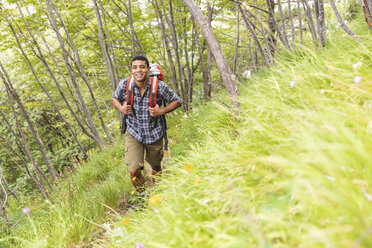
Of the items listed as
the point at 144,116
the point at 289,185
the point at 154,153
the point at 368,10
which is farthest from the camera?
the point at 154,153

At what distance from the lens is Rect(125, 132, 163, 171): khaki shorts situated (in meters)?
3.68

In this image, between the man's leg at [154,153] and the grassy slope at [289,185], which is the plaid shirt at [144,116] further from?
the grassy slope at [289,185]

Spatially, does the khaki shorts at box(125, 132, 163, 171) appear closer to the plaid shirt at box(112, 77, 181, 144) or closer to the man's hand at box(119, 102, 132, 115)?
the plaid shirt at box(112, 77, 181, 144)

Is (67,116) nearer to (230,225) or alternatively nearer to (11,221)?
(11,221)

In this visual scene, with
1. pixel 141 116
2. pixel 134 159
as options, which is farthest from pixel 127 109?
pixel 134 159

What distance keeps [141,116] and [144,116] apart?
0.15 ft

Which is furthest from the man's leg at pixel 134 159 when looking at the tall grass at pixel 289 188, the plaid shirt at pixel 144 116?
the tall grass at pixel 289 188

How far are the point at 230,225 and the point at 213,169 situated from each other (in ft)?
1.87

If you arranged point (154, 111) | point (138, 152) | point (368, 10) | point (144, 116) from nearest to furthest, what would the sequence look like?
point (368, 10) → point (154, 111) → point (144, 116) → point (138, 152)

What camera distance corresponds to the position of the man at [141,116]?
139 inches

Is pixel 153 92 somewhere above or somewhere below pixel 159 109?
above

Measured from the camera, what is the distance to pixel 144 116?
3.59m

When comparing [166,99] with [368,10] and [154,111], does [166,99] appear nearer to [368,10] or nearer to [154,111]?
[154,111]

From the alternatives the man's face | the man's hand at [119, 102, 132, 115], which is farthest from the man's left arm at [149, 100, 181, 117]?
the man's face
